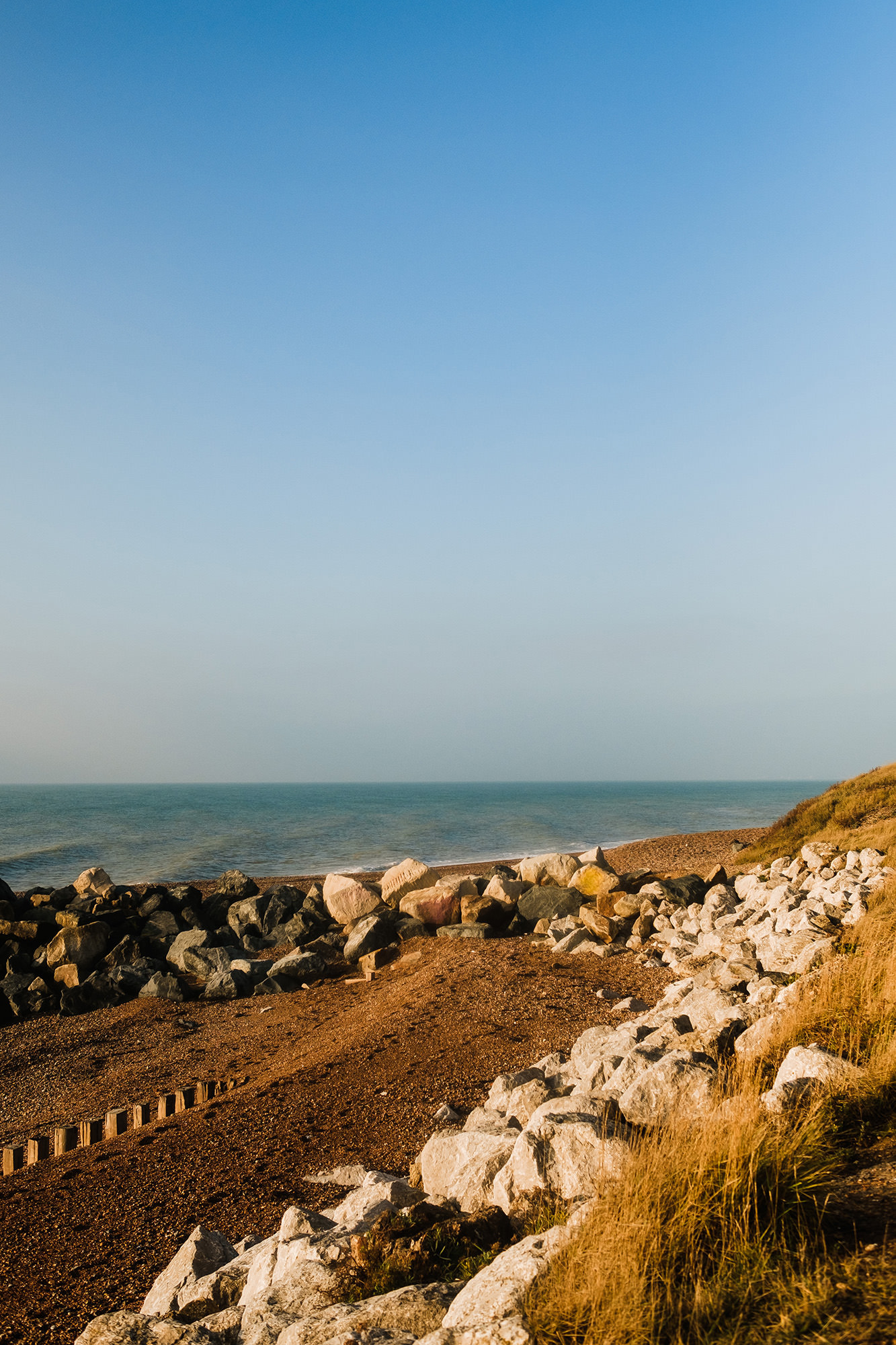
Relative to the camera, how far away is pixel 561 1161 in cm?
389

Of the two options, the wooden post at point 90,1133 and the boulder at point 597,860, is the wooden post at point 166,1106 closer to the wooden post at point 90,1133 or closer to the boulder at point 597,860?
the wooden post at point 90,1133

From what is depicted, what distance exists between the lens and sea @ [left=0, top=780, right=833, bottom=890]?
3594 cm

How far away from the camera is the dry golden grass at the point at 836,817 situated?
1538 centimetres

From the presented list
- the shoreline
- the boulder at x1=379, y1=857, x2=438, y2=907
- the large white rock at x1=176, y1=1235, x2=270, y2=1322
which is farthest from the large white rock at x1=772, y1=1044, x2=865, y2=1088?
the shoreline

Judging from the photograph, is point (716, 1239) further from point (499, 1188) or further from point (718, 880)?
point (718, 880)

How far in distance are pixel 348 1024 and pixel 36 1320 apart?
19.5 feet

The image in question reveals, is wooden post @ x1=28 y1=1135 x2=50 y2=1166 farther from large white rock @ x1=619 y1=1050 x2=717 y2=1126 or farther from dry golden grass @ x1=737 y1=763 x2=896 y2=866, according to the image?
dry golden grass @ x1=737 y1=763 x2=896 y2=866

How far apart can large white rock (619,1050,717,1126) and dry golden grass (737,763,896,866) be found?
417 inches

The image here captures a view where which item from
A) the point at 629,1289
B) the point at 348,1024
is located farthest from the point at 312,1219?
the point at 348,1024

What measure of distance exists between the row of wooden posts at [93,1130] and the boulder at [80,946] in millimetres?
7759

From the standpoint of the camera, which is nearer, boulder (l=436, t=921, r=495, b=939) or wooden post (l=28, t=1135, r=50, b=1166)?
wooden post (l=28, t=1135, r=50, b=1166)

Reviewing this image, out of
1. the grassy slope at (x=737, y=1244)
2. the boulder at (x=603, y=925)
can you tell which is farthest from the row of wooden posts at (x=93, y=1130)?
the boulder at (x=603, y=925)

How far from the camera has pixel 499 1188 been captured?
398 centimetres

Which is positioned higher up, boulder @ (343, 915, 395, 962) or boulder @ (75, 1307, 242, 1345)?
boulder @ (75, 1307, 242, 1345)
